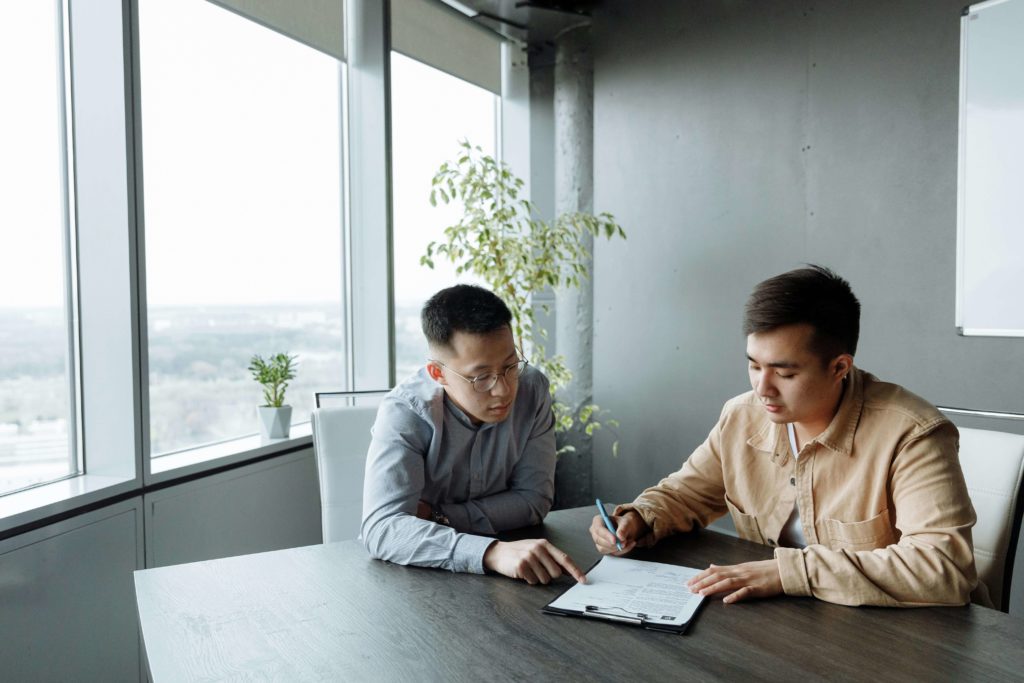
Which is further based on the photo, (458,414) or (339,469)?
(339,469)

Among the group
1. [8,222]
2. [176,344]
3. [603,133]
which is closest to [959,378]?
[603,133]

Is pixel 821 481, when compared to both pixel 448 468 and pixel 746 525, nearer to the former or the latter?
pixel 746 525

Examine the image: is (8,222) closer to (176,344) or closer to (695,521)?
(176,344)

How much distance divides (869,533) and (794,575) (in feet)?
0.98

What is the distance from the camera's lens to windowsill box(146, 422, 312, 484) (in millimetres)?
2559

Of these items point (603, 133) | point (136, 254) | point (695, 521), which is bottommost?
point (695, 521)

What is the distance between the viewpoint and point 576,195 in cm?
415

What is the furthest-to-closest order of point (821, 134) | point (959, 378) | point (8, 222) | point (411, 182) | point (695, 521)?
point (411, 182), point (821, 134), point (959, 378), point (8, 222), point (695, 521)

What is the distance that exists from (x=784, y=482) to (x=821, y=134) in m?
1.99

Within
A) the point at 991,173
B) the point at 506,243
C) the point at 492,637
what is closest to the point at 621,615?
the point at 492,637

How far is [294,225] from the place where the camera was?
3344 mm

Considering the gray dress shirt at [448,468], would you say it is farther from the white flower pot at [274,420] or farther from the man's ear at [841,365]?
the white flower pot at [274,420]

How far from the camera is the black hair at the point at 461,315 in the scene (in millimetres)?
1763

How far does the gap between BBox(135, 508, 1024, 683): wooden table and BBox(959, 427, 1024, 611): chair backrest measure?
0.33m
